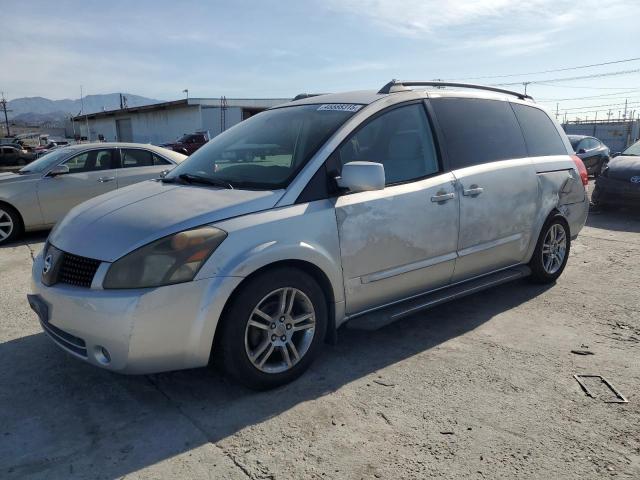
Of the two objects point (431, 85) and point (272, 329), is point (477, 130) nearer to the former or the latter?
point (431, 85)

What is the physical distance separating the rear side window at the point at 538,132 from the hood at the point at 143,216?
289 centimetres

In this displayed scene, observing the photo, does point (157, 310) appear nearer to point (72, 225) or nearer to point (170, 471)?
point (170, 471)

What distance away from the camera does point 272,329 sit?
3.08m

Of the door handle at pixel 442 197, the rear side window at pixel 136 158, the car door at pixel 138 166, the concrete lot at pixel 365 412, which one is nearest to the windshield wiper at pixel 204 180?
the concrete lot at pixel 365 412

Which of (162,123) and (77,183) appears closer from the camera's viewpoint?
(77,183)

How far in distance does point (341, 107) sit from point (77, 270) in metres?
2.06

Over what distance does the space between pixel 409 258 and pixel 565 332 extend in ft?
4.87

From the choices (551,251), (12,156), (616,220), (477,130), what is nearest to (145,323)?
(477,130)

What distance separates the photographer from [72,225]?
10.5ft

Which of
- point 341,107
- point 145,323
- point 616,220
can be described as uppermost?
point 341,107

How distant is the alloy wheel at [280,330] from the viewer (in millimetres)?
3029

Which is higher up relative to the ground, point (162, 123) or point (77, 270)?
point (162, 123)

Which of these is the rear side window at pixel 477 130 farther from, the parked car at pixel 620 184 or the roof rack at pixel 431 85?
the parked car at pixel 620 184

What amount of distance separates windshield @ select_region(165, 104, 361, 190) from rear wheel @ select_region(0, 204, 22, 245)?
190 inches
